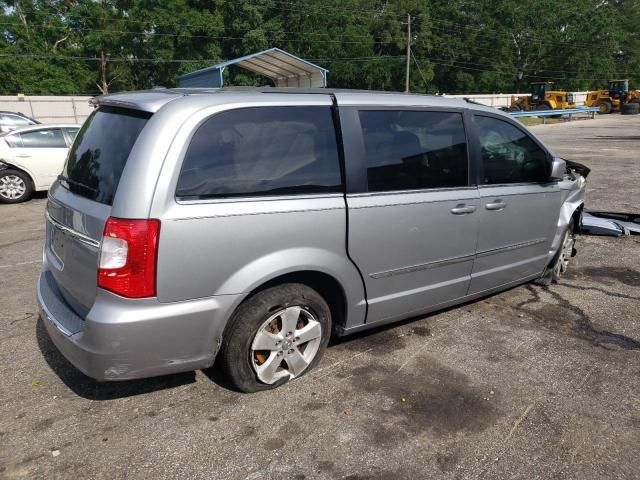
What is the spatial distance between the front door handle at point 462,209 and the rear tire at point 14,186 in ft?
28.8

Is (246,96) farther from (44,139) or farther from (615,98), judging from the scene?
(615,98)

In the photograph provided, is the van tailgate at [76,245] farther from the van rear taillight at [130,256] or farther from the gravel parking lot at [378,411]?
the gravel parking lot at [378,411]

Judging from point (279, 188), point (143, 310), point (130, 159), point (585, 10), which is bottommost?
point (143, 310)

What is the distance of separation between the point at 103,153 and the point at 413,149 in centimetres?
196

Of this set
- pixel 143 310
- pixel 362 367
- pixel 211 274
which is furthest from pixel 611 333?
pixel 143 310

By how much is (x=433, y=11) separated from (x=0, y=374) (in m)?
77.8

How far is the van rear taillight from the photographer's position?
2.53 m

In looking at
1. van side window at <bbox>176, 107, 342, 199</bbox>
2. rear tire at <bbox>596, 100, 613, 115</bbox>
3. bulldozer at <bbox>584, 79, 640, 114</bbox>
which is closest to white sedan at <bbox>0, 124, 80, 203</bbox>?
van side window at <bbox>176, 107, 342, 199</bbox>

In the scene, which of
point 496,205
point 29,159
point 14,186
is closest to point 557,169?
point 496,205

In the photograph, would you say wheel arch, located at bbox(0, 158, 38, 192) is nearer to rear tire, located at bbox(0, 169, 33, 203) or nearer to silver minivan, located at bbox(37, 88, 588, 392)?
rear tire, located at bbox(0, 169, 33, 203)

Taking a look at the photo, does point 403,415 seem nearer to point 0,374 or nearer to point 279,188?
point 279,188

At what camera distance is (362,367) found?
3.49 m

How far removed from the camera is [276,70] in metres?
23.0

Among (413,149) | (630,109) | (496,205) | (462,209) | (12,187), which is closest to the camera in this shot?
(413,149)
